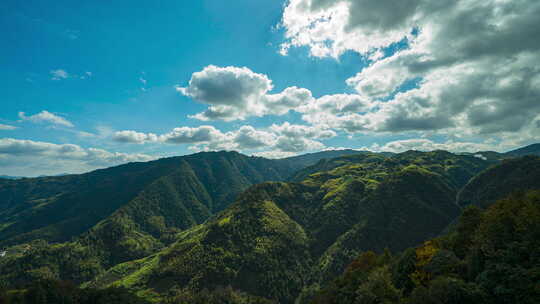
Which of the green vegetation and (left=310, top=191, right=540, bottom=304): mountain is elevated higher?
(left=310, top=191, right=540, bottom=304): mountain

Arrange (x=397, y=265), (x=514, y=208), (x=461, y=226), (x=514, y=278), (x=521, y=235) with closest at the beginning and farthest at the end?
(x=514, y=278), (x=521, y=235), (x=514, y=208), (x=397, y=265), (x=461, y=226)

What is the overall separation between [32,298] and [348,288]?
155 meters

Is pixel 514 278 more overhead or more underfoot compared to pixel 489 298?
more overhead

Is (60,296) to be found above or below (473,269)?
below

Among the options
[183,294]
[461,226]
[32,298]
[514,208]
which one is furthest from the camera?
[183,294]

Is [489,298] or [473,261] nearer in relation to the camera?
[489,298]

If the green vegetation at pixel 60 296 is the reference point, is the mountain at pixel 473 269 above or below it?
above

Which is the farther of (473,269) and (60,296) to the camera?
(60,296)

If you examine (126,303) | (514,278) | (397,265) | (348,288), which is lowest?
→ (126,303)

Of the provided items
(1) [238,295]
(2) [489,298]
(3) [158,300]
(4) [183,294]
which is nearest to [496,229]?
(2) [489,298]

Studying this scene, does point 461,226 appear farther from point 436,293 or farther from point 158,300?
point 158,300

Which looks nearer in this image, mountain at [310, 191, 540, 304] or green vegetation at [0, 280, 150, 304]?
mountain at [310, 191, 540, 304]

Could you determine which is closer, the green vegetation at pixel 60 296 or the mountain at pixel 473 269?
the mountain at pixel 473 269

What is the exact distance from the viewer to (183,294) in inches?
7407
